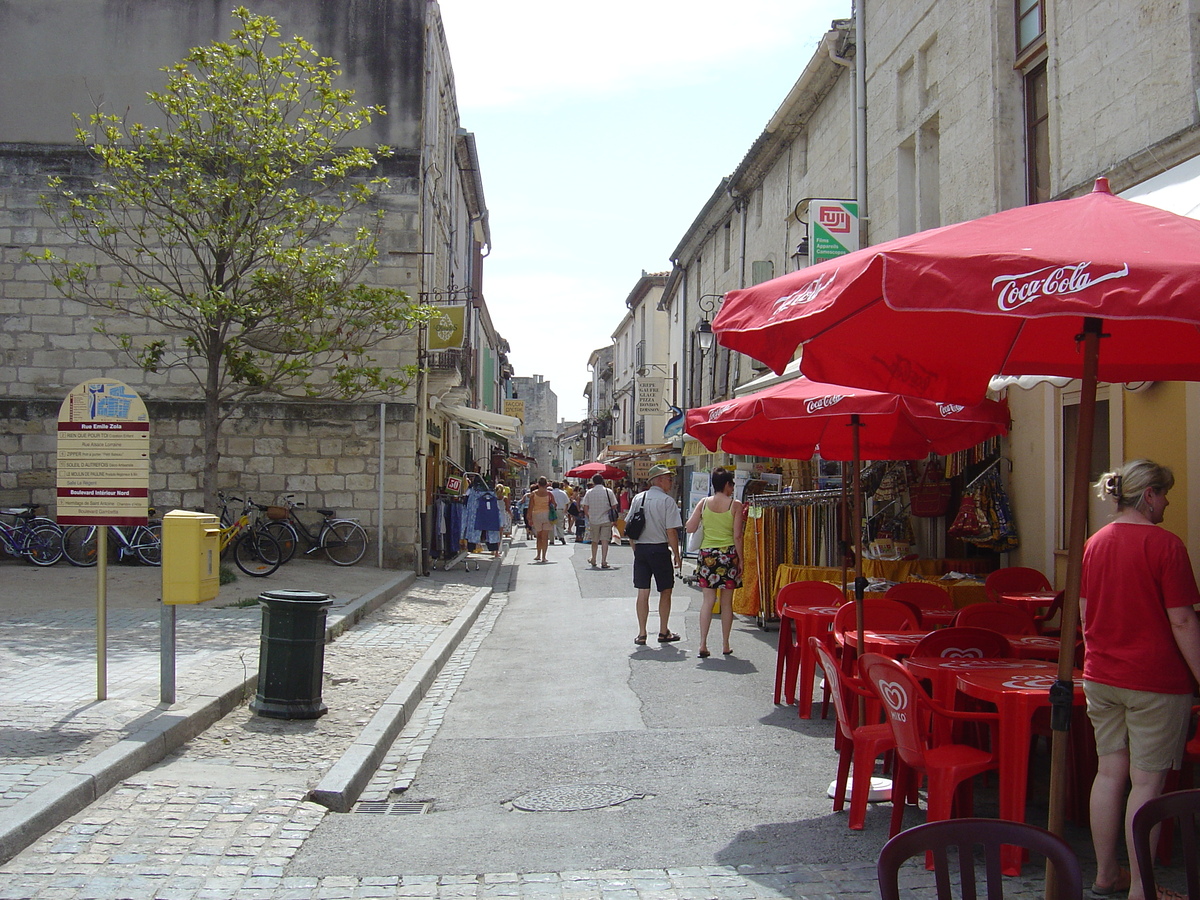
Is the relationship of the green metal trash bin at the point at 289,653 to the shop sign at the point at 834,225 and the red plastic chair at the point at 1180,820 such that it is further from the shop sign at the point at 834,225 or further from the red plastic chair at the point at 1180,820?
the shop sign at the point at 834,225

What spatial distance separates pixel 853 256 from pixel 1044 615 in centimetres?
475

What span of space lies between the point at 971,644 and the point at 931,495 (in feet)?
19.2

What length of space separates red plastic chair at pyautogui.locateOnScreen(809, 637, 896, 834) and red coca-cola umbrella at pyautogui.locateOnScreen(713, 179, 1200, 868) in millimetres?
1310

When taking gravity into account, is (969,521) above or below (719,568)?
above

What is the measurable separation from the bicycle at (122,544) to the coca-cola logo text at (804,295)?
12.6 meters

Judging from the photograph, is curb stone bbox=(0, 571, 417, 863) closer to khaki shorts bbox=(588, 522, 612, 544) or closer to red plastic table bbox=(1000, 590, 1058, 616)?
red plastic table bbox=(1000, 590, 1058, 616)

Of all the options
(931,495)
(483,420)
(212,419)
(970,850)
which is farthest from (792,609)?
(483,420)

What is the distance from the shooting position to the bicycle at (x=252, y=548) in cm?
1380

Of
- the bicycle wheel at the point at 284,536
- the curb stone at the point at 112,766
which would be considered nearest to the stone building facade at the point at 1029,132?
the curb stone at the point at 112,766

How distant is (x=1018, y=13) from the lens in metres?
10.7

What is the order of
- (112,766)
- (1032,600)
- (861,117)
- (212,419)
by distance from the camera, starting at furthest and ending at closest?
(861,117)
(212,419)
(1032,600)
(112,766)

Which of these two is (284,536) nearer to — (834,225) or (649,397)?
(834,225)

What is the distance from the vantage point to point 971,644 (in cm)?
497

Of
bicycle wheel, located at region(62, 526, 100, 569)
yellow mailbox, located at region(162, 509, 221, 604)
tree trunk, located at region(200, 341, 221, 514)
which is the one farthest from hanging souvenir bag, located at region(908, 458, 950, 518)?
bicycle wheel, located at region(62, 526, 100, 569)
